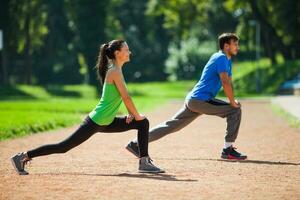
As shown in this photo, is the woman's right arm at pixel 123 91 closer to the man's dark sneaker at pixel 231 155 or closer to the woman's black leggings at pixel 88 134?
the woman's black leggings at pixel 88 134

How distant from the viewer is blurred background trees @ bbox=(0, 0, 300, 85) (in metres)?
59.9

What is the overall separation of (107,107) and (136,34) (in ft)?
243

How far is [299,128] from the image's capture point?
731 inches

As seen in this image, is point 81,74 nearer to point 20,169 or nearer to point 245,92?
point 245,92

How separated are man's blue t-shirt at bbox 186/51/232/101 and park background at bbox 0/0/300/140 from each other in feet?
56.8

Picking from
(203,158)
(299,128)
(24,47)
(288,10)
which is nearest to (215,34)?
(24,47)

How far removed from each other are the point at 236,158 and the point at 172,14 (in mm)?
54096

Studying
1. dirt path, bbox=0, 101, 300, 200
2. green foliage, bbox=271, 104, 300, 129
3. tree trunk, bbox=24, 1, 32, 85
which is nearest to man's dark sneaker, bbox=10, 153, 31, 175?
dirt path, bbox=0, 101, 300, 200

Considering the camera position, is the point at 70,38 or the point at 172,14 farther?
the point at 70,38

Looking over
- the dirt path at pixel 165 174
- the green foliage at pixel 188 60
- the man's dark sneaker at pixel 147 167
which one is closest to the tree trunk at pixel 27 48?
the green foliage at pixel 188 60

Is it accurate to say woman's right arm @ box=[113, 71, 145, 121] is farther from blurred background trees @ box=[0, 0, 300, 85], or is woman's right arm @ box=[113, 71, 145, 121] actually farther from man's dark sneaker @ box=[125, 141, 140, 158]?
blurred background trees @ box=[0, 0, 300, 85]

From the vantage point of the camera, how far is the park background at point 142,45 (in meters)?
55.7

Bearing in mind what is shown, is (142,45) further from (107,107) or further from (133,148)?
(107,107)

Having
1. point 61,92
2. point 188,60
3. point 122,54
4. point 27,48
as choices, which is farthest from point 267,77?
point 122,54
